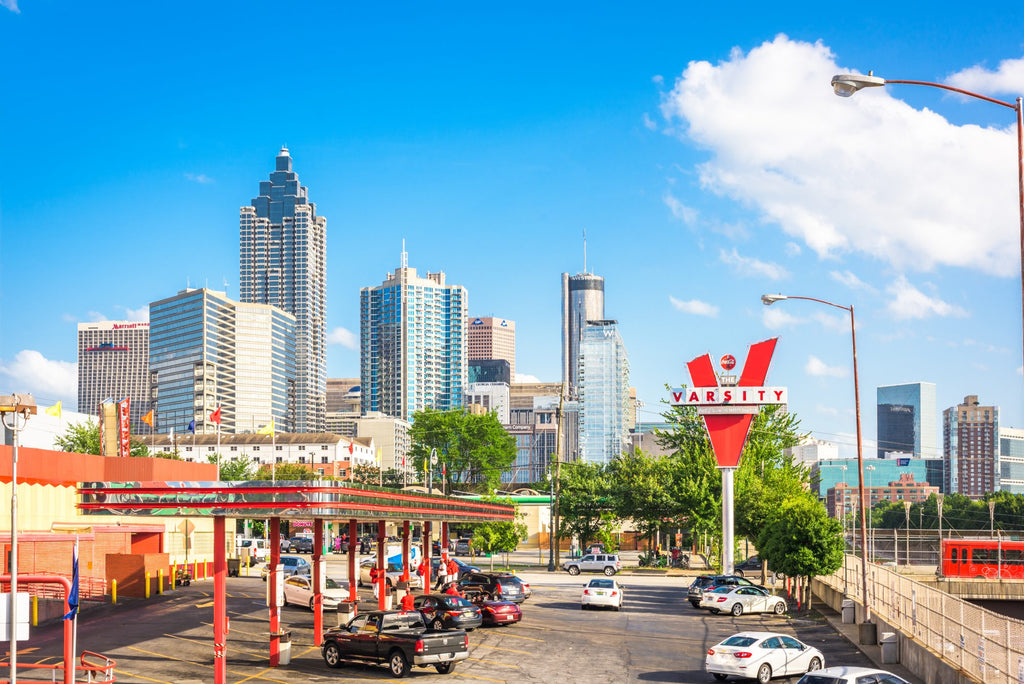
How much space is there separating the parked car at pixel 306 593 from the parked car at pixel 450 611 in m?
9.48

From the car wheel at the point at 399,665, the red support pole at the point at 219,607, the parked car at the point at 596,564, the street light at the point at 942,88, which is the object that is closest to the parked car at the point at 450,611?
the car wheel at the point at 399,665

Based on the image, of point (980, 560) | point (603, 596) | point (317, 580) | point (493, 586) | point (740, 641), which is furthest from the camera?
point (980, 560)

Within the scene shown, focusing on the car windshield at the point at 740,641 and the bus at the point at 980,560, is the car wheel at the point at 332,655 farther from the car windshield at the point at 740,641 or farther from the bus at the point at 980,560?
the bus at the point at 980,560

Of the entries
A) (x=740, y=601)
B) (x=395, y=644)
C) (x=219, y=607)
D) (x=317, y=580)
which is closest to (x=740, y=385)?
(x=740, y=601)

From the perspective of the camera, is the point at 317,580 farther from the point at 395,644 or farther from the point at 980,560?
the point at 980,560

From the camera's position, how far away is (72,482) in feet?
189

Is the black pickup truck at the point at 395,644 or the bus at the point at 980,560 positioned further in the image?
the bus at the point at 980,560

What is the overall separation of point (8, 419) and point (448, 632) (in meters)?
14.8

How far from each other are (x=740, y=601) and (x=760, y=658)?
65.6 feet

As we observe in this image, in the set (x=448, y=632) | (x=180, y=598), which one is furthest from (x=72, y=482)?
(x=448, y=632)

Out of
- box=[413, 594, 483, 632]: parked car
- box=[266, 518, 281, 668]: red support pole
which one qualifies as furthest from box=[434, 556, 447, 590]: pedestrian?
box=[266, 518, 281, 668]: red support pole

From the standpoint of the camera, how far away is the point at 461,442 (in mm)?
152625

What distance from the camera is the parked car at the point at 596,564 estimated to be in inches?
3105

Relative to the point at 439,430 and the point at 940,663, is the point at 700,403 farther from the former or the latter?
the point at 439,430
